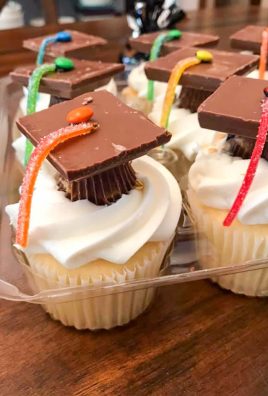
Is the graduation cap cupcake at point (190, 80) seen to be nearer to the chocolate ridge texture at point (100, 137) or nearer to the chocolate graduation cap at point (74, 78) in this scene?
the chocolate graduation cap at point (74, 78)

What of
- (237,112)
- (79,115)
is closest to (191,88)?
(237,112)

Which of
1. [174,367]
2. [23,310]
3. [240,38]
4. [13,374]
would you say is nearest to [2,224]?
[23,310]

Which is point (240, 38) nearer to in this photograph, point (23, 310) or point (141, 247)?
point (141, 247)

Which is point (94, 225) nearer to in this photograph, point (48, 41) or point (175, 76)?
point (175, 76)

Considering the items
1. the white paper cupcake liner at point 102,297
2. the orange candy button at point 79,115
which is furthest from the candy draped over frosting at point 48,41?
the white paper cupcake liner at point 102,297

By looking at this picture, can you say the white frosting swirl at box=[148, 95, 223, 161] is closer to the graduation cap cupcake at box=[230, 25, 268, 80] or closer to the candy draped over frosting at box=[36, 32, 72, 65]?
the graduation cap cupcake at box=[230, 25, 268, 80]
